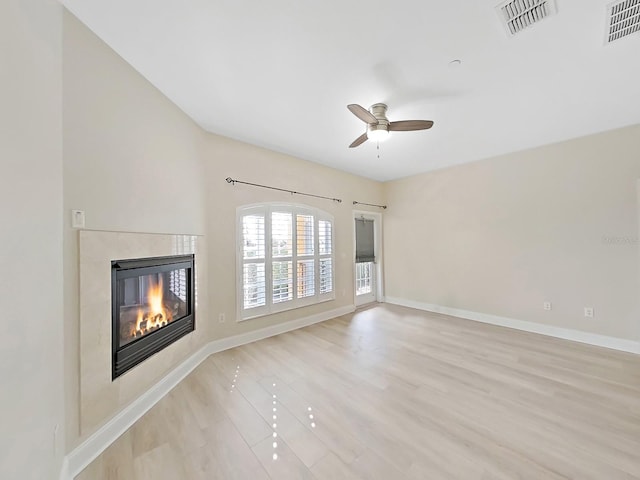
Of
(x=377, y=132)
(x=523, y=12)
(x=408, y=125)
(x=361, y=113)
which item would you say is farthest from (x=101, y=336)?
(x=523, y=12)

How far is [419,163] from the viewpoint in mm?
4457

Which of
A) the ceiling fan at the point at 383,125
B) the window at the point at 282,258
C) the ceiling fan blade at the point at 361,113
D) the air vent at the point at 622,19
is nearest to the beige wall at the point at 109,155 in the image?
the window at the point at 282,258

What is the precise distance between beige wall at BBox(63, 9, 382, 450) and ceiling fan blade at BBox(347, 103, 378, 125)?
1826 mm

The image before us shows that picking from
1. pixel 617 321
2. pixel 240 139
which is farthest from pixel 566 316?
pixel 240 139

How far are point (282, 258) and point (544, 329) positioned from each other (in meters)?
4.10

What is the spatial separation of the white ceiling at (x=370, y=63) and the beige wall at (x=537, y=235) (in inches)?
23.4

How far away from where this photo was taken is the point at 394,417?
194 centimetres

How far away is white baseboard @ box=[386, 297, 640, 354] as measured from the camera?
3085 millimetres

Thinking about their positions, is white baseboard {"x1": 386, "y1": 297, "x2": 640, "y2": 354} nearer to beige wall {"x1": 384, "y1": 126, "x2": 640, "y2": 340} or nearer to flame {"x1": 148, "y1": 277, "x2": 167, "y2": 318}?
beige wall {"x1": 384, "y1": 126, "x2": 640, "y2": 340}

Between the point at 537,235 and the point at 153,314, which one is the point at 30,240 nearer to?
the point at 153,314

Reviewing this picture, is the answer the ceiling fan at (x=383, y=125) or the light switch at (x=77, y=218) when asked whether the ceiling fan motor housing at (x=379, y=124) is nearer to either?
the ceiling fan at (x=383, y=125)

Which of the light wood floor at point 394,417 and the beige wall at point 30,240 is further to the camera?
the light wood floor at point 394,417

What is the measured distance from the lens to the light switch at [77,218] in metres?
1.57

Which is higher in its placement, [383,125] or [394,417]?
[383,125]
